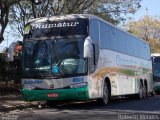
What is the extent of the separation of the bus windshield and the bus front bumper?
61 centimetres

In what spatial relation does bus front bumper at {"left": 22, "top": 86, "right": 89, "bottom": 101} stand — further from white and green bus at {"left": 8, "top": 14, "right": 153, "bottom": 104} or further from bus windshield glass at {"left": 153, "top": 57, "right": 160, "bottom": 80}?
bus windshield glass at {"left": 153, "top": 57, "right": 160, "bottom": 80}

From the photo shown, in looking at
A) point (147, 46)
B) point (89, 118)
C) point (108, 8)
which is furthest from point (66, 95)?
point (108, 8)

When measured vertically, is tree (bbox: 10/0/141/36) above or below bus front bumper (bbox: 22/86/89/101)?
above

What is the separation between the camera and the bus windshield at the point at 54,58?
18047 mm

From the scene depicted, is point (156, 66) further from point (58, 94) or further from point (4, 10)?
point (58, 94)

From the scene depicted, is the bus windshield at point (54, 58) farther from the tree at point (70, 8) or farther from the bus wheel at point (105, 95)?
the tree at point (70, 8)

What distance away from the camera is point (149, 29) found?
A: 75.9m

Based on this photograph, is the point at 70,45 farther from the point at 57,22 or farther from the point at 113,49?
the point at 113,49

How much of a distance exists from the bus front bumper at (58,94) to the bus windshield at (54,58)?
0.61 meters

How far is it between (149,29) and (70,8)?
45.2m

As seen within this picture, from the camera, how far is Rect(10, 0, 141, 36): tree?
106 feet

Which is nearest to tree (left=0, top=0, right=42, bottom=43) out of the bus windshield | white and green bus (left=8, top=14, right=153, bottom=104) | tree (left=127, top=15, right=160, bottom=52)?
white and green bus (left=8, top=14, right=153, bottom=104)

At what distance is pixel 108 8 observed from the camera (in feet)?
120

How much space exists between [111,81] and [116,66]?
1295 millimetres
